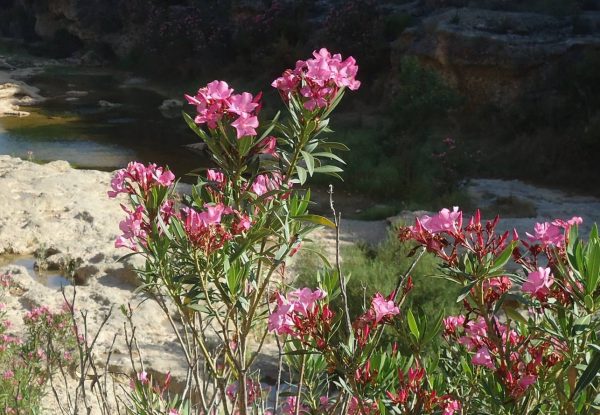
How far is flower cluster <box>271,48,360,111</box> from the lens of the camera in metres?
1.67

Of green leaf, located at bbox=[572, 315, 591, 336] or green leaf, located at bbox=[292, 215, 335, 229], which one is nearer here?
green leaf, located at bbox=[572, 315, 591, 336]

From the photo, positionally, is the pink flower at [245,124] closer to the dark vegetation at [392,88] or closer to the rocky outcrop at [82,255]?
the rocky outcrop at [82,255]

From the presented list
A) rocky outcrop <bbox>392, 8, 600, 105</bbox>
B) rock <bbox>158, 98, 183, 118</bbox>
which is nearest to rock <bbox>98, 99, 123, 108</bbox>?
rock <bbox>158, 98, 183, 118</bbox>

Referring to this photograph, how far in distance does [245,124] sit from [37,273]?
17.0 feet

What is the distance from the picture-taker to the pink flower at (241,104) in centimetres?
164

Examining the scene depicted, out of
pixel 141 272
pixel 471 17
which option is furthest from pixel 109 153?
pixel 141 272

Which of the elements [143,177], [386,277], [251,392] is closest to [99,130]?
[386,277]

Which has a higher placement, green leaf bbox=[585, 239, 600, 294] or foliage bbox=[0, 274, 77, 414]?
green leaf bbox=[585, 239, 600, 294]

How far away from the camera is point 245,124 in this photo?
5.46 feet

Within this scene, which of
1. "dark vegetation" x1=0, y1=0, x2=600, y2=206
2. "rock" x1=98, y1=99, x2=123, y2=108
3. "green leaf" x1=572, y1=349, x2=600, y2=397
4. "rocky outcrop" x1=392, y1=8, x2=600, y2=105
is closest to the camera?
"green leaf" x1=572, y1=349, x2=600, y2=397

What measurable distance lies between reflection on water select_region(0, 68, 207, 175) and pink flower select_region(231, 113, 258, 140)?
30.4 feet

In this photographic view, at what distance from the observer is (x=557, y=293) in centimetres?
152

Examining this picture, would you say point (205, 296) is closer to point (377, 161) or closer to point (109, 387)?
point (109, 387)

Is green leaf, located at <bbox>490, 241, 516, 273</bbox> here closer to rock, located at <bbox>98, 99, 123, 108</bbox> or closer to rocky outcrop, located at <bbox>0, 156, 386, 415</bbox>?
rocky outcrop, located at <bbox>0, 156, 386, 415</bbox>
